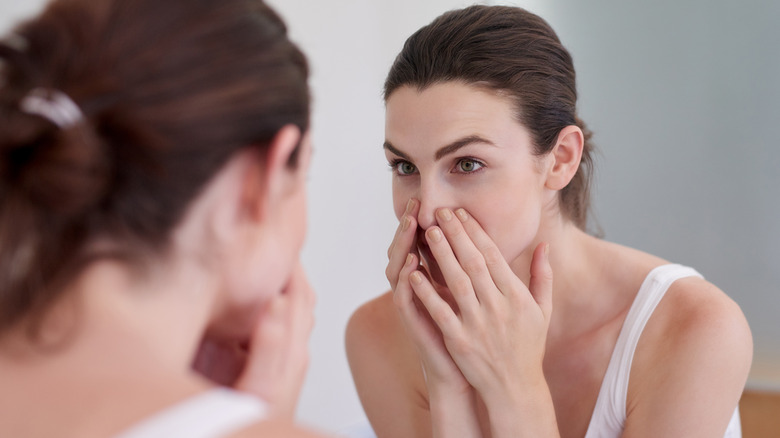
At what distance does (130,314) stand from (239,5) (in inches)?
Result: 13.2

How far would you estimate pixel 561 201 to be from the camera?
5.11 feet

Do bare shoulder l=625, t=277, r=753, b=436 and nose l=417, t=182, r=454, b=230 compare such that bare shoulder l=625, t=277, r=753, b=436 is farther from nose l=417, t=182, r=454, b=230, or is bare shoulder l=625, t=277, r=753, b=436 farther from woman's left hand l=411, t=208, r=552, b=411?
nose l=417, t=182, r=454, b=230

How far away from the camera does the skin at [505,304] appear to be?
1.23m

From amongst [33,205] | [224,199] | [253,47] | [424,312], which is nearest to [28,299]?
[33,205]

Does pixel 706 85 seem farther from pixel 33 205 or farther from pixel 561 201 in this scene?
pixel 33 205

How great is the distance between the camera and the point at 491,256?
1.29 m

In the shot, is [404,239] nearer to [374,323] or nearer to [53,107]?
[374,323]

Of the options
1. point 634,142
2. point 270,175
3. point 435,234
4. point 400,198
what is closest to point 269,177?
point 270,175

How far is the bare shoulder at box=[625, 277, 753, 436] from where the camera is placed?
120 centimetres

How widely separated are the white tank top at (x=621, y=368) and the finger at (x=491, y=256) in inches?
10.9

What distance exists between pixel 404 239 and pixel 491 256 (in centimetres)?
17

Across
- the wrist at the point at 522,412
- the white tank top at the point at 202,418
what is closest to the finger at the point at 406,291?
the wrist at the point at 522,412

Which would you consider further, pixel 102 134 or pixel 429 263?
pixel 429 263

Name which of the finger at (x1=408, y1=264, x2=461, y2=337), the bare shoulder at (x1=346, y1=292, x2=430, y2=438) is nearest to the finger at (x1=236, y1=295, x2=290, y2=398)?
the finger at (x1=408, y1=264, x2=461, y2=337)
